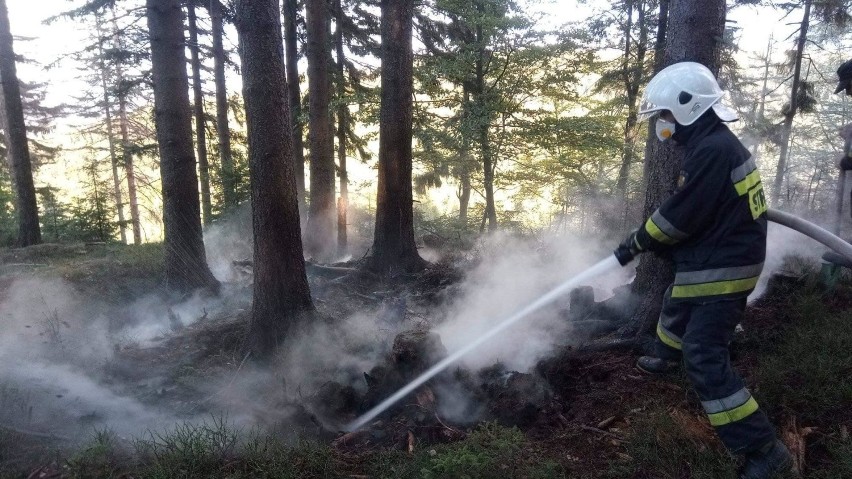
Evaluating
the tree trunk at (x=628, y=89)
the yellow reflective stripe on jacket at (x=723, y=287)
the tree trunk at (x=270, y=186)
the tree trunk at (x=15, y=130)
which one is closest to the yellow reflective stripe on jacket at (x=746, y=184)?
the yellow reflective stripe on jacket at (x=723, y=287)

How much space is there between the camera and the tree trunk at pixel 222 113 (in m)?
13.2

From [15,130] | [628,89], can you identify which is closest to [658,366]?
[628,89]

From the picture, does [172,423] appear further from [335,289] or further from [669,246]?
[669,246]

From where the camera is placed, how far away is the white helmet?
288cm

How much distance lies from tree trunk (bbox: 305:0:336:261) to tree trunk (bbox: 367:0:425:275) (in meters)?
3.49

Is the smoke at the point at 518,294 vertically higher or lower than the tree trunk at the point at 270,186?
lower

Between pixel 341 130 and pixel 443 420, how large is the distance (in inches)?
519

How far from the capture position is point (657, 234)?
2.87 m

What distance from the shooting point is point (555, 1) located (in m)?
12.5

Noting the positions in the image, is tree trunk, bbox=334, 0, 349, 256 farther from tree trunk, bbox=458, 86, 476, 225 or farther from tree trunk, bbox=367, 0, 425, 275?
tree trunk, bbox=367, 0, 425, 275

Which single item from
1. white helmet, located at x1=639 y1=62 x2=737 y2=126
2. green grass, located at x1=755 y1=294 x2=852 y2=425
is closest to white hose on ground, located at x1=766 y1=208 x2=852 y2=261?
green grass, located at x1=755 y1=294 x2=852 y2=425

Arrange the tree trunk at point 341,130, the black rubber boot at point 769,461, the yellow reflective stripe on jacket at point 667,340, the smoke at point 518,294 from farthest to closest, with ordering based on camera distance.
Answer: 1. the tree trunk at point 341,130
2. the smoke at point 518,294
3. the yellow reflective stripe on jacket at point 667,340
4. the black rubber boot at point 769,461

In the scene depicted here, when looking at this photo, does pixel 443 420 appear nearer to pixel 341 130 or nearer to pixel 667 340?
pixel 667 340

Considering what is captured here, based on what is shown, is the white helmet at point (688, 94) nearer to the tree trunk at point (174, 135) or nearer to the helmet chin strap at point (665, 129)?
the helmet chin strap at point (665, 129)
